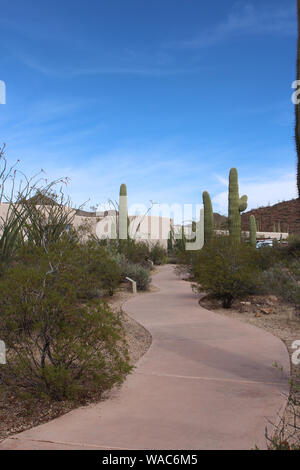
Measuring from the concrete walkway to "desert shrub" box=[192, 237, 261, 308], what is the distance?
2.65 m

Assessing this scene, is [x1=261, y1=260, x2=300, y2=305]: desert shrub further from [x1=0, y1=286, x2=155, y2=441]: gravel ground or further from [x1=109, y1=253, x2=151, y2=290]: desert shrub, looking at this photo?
[x1=109, y1=253, x2=151, y2=290]: desert shrub

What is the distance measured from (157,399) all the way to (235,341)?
2.71m

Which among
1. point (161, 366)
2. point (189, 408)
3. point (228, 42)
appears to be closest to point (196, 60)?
point (228, 42)

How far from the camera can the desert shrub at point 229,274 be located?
9.92m

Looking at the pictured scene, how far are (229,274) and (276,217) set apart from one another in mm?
64869

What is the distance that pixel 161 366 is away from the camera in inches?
216

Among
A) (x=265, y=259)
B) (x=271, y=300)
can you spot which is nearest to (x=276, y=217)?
(x=265, y=259)

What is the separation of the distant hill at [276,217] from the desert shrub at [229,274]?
5633cm

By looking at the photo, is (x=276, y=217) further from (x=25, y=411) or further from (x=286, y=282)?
(x=25, y=411)

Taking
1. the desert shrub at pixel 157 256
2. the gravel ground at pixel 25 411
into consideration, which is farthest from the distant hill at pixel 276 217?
the gravel ground at pixel 25 411

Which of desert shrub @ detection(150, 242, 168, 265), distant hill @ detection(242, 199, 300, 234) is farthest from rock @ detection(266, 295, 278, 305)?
distant hill @ detection(242, 199, 300, 234)

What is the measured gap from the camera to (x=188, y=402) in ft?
13.9

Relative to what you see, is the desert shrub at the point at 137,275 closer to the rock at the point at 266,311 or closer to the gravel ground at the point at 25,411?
the rock at the point at 266,311
